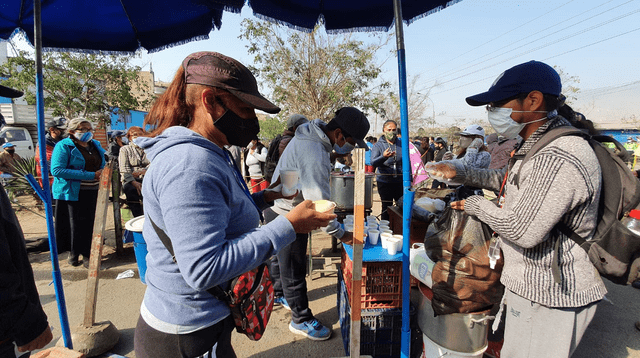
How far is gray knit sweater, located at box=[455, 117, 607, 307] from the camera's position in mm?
1335

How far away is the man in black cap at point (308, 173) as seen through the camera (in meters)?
2.59

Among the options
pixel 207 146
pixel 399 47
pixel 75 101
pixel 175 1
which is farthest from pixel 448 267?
pixel 75 101

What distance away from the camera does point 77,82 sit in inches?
516

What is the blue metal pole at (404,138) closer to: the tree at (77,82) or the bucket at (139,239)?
the bucket at (139,239)

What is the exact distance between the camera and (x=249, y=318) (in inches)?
51.2

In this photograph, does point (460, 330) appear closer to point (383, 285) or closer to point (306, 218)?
point (383, 285)

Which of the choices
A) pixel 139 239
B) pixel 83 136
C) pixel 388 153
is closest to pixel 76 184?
pixel 83 136

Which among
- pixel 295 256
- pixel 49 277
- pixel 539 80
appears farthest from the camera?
pixel 49 277

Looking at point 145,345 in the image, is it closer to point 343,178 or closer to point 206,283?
point 206,283

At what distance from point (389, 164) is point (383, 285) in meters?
3.60

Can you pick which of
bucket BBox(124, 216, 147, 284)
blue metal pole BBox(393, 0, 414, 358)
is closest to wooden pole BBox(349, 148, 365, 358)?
blue metal pole BBox(393, 0, 414, 358)

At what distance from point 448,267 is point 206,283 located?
150cm

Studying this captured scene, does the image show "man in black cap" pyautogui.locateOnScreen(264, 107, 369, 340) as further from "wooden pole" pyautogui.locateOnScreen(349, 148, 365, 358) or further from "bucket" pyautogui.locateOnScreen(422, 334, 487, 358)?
"bucket" pyautogui.locateOnScreen(422, 334, 487, 358)

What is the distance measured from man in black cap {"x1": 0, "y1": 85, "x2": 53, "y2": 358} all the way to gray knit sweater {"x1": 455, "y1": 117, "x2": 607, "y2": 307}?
2211 millimetres
